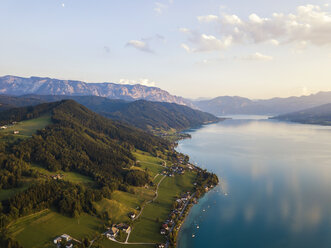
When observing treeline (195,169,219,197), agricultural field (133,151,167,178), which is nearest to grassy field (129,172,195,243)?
treeline (195,169,219,197)

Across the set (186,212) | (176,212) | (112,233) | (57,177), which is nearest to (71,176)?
(57,177)

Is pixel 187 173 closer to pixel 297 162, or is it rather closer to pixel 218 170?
pixel 218 170

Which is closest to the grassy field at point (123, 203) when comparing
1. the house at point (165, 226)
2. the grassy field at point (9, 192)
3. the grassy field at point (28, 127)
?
the house at point (165, 226)

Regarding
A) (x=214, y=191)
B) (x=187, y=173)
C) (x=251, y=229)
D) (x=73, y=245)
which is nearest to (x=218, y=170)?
(x=187, y=173)

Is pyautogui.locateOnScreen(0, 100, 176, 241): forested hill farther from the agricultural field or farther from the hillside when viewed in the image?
the agricultural field

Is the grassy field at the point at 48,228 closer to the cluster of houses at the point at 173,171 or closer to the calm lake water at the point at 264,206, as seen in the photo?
the calm lake water at the point at 264,206

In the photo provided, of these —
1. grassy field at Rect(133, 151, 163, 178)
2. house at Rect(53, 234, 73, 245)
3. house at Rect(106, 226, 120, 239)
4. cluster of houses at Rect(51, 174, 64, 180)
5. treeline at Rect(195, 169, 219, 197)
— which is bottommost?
house at Rect(106, 226, 120, 239)
